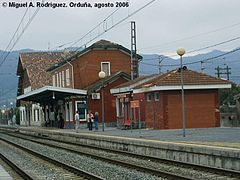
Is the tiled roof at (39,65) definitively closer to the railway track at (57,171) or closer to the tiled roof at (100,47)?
the tiled roof at (100,47)

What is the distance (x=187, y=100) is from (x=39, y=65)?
4877cm

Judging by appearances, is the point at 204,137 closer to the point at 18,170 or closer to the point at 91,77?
the point at 18,170

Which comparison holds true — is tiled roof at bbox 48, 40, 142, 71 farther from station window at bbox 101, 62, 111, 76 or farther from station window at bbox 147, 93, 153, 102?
station window at bbox 147, 93, 153, 102

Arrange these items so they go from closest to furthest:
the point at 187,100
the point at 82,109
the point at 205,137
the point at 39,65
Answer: the point at 205,137 → the point at 187,100 → the point at 82,109 → the point at 39,65

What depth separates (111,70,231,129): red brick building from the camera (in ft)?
107

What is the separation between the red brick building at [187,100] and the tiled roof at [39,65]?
4451cm

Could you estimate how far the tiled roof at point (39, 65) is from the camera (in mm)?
77931

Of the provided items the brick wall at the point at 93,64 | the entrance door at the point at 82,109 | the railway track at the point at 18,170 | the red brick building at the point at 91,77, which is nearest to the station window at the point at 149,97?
the red brick building at the point at 91,77

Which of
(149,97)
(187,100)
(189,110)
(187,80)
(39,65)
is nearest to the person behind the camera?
(189,110)

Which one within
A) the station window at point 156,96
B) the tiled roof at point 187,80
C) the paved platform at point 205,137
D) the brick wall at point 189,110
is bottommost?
the paved platform at point 205,137

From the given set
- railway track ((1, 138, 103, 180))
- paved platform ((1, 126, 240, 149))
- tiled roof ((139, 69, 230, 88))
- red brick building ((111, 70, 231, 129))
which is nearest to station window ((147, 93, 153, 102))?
red brick building ((111, 70, 231, 129))

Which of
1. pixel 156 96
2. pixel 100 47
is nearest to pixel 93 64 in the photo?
pixel 100 47

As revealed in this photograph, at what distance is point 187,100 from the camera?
33156 mm

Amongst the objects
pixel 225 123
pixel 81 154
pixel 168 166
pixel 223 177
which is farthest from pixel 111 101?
pixel 223 177
